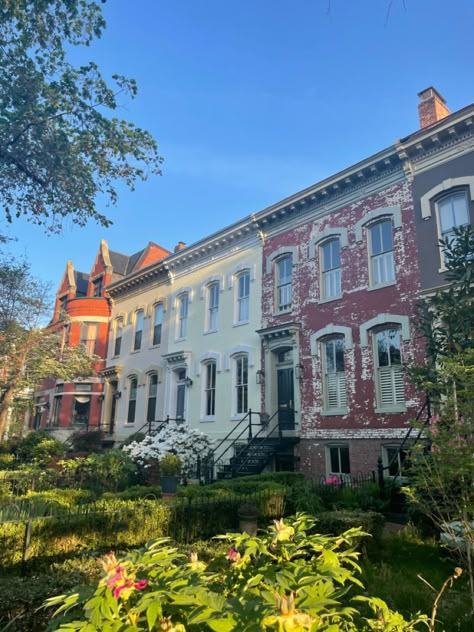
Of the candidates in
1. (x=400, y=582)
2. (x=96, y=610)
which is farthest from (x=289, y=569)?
(x=400, y=582)

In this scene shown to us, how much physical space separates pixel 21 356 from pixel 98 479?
1102 centimetres

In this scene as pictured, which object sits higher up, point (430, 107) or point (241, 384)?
point (430, 107)

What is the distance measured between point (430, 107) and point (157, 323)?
1637 cm

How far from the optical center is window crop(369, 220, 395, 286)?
1489 centimetres

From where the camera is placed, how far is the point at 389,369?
46.3 feet

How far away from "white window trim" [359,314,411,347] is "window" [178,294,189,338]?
410 inches

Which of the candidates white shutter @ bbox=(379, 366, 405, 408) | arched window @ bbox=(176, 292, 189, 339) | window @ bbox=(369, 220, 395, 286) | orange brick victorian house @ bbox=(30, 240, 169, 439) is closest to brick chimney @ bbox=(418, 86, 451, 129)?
window @ bbox=(369, 220, 395, 286)

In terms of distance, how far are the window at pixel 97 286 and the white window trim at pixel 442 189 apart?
2259 centimetres

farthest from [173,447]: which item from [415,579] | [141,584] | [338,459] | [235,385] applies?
[141,584]

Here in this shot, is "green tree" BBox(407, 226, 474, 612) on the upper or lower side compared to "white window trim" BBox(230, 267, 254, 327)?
lower

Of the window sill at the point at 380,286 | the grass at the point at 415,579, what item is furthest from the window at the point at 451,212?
the grass at the point at 415,579

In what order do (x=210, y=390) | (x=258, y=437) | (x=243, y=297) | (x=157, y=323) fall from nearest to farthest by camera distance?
(x=258, y=437) < (x=243, y=297) < (x=210, y=390) < (x=157, y=323)

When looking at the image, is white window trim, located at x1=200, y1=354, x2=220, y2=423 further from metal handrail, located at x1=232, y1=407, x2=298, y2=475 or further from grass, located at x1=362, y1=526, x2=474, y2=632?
grass, located at x1=362, y1=526, x2=474, y2=632

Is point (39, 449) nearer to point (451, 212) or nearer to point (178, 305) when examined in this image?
point (178, 305)
